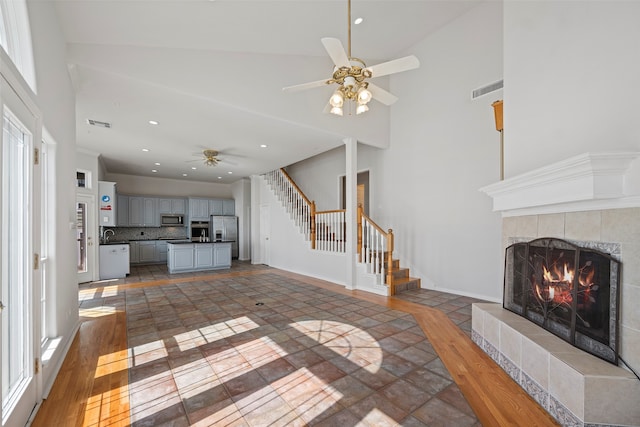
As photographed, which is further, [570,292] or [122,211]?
[122,211]

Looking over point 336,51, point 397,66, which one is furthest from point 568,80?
point 336,51

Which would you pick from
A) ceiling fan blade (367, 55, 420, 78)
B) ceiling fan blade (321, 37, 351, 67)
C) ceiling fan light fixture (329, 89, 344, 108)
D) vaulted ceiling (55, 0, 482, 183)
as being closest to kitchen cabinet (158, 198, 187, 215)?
vaulted ceiling (55, 0, 482, 183)

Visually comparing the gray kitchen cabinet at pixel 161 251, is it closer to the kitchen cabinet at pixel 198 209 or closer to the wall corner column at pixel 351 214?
Answer: the kitchen cabinet at pixel 198 209

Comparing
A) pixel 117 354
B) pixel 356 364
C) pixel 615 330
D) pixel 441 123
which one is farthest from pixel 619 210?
pixel 117 354

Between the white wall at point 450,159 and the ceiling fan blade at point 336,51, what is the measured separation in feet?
10.9

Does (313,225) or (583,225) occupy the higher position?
(583,225)

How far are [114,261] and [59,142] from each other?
5299 mm

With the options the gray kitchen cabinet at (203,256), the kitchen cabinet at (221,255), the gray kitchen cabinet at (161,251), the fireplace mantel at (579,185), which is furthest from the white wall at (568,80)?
the gray kitchen cabinet at (161,251)

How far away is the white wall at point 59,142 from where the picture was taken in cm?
228

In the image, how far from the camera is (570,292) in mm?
2090

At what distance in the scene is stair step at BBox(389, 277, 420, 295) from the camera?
16.8 ft

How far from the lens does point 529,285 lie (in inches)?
101

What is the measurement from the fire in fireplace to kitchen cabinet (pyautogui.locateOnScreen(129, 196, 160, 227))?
34.7 feet

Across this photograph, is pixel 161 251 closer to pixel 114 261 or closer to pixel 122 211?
pixel 122 211
